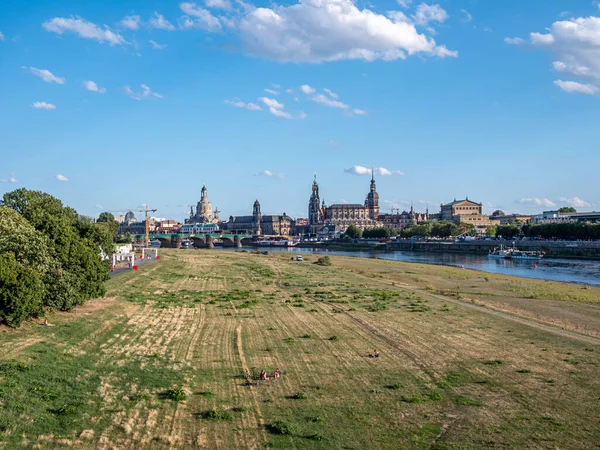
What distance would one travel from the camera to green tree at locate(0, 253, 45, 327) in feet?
89.6

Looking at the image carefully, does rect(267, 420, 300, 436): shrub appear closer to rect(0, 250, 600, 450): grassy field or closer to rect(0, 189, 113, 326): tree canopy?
rect(0, 250, 600, 450): grassy field

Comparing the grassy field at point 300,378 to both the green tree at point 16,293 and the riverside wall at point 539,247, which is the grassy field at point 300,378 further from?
the riverside wall at point 539,247

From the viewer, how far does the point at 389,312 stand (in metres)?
42.2

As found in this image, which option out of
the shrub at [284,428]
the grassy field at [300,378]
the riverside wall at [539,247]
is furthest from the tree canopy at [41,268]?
the riverside wall at [539,247]

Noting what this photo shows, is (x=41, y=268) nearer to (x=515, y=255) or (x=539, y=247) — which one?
(x=515, y=255)

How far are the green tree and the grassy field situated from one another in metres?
0.88

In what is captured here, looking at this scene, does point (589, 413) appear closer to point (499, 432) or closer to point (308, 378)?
point (499, 432)

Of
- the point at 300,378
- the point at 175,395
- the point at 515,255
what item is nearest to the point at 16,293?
the point at 175,395

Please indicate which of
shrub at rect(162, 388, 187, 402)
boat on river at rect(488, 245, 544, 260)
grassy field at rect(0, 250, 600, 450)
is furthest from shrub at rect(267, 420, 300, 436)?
boat on river at rect(488, 245, 544, 260)

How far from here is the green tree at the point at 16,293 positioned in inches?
1075

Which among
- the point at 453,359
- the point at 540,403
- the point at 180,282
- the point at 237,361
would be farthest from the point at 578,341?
the point at 180,282

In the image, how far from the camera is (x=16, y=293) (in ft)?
90.4

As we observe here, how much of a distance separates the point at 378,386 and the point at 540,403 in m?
6.19

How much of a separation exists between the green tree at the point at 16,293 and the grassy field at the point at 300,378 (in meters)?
0.88
